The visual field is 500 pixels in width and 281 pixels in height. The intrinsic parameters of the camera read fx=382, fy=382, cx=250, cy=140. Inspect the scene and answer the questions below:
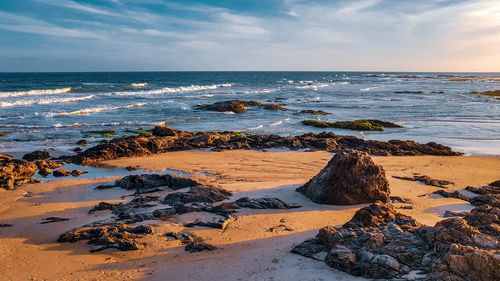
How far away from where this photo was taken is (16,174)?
10656 millimetres

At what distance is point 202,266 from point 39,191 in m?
6.22

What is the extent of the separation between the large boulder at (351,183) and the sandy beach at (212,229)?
28cm

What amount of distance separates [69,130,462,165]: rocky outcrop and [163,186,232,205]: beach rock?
5.95 m

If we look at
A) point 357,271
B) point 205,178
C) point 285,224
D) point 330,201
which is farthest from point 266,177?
point 357,271

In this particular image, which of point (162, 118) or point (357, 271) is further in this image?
point (162, 118)

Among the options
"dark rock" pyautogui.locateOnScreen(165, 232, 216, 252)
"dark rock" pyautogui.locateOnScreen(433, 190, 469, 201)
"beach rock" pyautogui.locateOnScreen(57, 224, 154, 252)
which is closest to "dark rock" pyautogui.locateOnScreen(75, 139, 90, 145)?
"beach rock" pyautogui.locateOnScreen(57, 224, 154, 252)

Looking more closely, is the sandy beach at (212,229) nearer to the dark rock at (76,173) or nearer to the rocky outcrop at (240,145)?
the dark rock at (76,173)

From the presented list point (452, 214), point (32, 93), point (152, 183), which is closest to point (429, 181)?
point (452, 214)

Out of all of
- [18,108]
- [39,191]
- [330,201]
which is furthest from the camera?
[18,108]

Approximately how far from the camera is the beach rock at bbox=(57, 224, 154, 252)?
654 cm

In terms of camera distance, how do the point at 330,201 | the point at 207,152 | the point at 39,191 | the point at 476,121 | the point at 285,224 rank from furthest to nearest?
the point at 476,121 < the point at 207,152 < the point at 39,191 < the point at 330,201 < the point at 285,224

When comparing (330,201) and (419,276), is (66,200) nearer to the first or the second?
(330,201)

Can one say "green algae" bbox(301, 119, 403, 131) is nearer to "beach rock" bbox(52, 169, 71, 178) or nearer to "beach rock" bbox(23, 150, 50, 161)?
"beach rock" bbox(23, 150, 50, 161)

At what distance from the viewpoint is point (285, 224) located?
25.1 feet
